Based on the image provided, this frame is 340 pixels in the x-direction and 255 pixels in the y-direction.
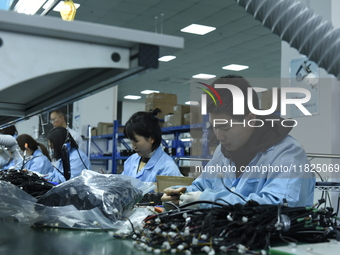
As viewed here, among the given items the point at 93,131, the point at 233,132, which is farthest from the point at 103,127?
the point at 233,132

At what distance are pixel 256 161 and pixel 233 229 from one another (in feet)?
2.40

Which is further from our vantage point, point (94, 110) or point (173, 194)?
point (94, 110)

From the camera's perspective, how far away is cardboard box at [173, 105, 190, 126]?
557 cm

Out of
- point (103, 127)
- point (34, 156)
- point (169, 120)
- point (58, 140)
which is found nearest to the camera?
point (58, 140)

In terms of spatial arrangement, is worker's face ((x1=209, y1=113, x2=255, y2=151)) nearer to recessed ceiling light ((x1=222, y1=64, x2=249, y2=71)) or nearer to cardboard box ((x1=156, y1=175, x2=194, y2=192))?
cardboard box ((x1=156, y1=175, x2=194, y2=192))

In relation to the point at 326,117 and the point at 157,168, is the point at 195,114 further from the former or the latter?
the point at 157,168

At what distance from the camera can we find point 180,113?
5.62 metres

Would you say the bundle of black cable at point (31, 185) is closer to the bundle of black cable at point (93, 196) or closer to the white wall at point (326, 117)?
the bundle of black cable at point (93, 196)

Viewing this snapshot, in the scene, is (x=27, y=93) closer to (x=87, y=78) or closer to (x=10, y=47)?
(x=87, y=78)

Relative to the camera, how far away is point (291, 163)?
52.6 inches

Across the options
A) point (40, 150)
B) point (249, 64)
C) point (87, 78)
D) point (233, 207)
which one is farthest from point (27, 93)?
point (249, 64)

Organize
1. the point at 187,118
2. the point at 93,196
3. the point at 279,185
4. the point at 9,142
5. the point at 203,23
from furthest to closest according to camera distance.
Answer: the point at 203,23 → the point at 187,118 → the point at 9,142 → the point at 279,185 → the point at 93,196

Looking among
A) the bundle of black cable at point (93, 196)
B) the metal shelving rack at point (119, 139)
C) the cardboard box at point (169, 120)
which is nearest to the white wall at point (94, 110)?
the metal shelving rack at point (119, 139)

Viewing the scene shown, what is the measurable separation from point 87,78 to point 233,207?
16.5 inches
